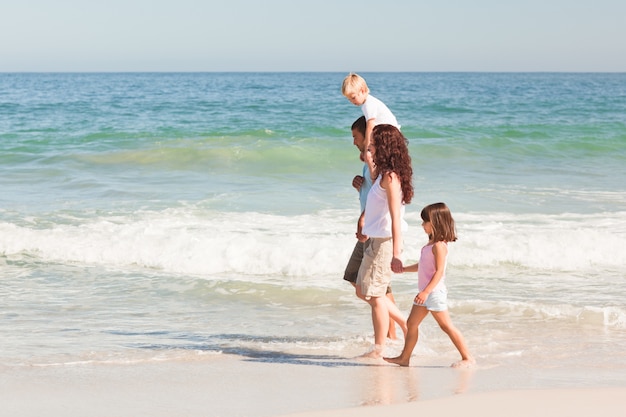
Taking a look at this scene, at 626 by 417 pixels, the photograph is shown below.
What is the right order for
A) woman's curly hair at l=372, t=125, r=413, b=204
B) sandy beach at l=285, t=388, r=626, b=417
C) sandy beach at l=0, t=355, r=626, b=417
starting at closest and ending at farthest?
sandy beach at l=285, t=388, r=626, b=417, sandy beach at l=0, t=355, r=626, b=417, woman's curly hair at l=372, t=125, r=413, b=204

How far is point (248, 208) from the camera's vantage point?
11672mm

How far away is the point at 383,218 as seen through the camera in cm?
Answer: 512

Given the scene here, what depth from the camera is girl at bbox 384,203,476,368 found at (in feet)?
16.3

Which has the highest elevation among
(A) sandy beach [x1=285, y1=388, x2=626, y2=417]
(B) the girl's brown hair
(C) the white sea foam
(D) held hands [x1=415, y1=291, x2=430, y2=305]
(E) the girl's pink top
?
(B) the girl's brown hair

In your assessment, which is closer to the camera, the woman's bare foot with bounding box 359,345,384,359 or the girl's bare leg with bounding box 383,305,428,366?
the girl's bare leg with bounding box 383,305,428,366

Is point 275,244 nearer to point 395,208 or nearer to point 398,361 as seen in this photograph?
point 398,361

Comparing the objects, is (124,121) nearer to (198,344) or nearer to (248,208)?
(248,208)

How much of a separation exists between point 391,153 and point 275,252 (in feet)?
13.7

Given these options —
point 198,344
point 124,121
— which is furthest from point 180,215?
point 124,121

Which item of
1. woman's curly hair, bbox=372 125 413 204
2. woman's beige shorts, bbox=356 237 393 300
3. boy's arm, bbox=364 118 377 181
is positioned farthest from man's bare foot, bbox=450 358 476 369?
boy's arm, bbox=364 118 377 181

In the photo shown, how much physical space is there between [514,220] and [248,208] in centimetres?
371

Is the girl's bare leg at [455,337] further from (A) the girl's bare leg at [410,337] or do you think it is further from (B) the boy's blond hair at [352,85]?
(B) the boy's blond hair at [352,85]

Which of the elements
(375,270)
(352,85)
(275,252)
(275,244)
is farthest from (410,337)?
(275,244)

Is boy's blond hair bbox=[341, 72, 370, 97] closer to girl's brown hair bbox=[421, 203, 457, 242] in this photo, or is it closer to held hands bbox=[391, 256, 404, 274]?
girl's brown hair bbox=[421, 203, 457, 242]
